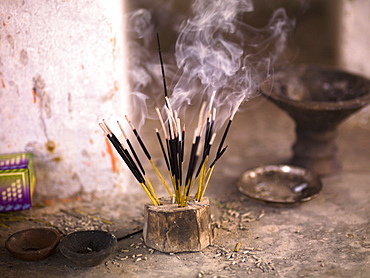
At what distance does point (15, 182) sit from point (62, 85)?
0.71 metres

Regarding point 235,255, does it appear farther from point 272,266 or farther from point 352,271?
point 352,271

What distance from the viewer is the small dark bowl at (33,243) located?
108 inches

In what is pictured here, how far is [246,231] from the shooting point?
123 inches

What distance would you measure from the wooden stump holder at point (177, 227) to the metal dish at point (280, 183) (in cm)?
60

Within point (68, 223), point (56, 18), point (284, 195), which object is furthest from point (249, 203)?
point (56, 18)

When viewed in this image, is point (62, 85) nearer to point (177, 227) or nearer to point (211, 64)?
point (211, 64)

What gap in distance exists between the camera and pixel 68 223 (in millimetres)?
3264

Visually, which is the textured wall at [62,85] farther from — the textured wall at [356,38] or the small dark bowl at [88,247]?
the textured wall at [356,38]

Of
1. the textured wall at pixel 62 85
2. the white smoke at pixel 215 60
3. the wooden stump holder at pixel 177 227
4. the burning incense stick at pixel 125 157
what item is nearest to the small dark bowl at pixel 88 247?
the wooden stump holder at pixel 177 227

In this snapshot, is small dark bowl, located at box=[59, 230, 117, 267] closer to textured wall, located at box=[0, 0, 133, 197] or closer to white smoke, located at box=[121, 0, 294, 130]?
textured wall, located at box=[0, 0, 133, 197]

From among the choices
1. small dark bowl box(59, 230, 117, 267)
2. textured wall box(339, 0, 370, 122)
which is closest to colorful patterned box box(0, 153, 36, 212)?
small dark bowl box(59, 230, 117, 267)

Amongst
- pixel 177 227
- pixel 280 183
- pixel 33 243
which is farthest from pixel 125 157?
pixel 280 183

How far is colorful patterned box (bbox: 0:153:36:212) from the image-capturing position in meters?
3.18

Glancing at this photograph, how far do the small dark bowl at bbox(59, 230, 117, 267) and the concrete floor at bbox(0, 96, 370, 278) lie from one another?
9 cm
